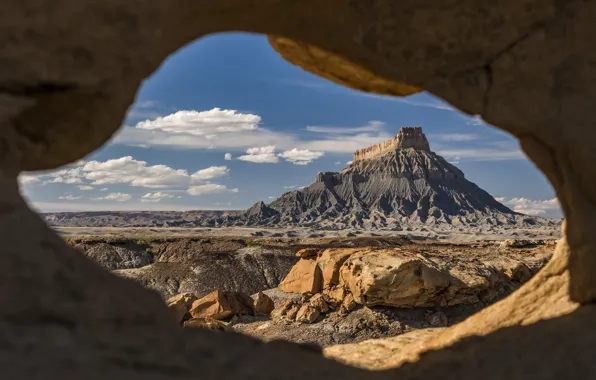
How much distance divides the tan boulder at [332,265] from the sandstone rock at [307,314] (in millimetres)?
1387

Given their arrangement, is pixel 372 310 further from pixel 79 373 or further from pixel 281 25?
pixel 79 373

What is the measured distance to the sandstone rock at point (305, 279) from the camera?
17250mm

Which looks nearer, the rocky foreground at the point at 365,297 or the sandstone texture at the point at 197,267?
the rocky foreground at the point at 365,297

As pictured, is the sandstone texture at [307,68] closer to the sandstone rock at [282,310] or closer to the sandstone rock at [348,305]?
the sandstone rock at [348,305]

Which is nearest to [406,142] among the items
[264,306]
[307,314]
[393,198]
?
[393,198]

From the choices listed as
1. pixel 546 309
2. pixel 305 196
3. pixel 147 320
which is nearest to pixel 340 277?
pixel 546 309

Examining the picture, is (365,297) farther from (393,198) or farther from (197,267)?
(393,198)

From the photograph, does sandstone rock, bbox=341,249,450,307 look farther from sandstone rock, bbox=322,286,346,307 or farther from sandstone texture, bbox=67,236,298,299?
sandstone texture, bbox=67,236,298,299

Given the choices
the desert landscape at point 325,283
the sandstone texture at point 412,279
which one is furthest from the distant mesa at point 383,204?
the sandstone texture at point 412,279

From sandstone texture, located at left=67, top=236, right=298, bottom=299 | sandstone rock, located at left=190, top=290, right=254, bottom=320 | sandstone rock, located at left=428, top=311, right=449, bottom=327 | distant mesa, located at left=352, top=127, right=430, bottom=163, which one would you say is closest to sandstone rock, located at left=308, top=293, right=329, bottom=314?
sandstone rock, located at left=190, top=290, right=254, bottom=320

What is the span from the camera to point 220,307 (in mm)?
15781

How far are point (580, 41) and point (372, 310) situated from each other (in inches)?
415

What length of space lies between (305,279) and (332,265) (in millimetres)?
1549

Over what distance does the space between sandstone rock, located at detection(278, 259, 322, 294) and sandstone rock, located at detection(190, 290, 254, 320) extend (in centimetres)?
210
